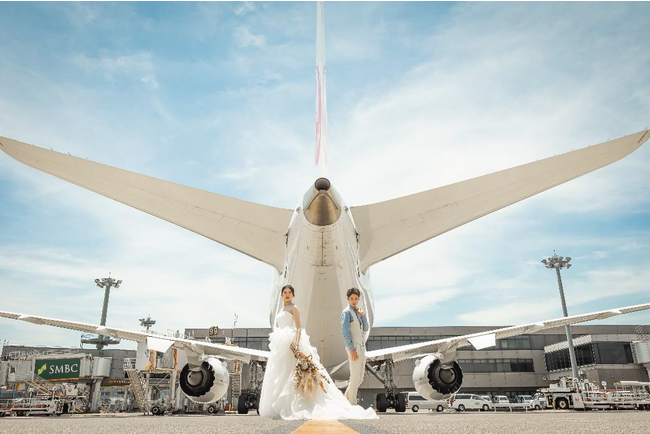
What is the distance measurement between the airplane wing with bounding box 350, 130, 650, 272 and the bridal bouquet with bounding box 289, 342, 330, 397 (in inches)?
194

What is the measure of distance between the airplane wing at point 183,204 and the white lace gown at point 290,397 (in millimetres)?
4040

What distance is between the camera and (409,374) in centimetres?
4616

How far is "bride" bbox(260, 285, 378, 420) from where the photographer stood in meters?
5.60

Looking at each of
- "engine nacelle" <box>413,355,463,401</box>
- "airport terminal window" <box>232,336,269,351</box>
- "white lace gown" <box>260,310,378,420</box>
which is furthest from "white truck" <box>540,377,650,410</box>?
"airport terminal window" <box>232,336,269,351</box>

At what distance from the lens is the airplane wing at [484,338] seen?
420 inches

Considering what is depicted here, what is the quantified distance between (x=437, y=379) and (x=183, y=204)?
757 centimetres

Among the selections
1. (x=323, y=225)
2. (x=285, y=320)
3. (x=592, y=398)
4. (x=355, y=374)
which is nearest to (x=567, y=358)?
(x=592, y=398)

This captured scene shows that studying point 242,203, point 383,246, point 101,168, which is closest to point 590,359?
point 383,246

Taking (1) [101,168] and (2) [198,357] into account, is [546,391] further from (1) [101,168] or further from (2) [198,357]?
(1) [101,168]

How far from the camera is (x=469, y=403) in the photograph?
119 feet

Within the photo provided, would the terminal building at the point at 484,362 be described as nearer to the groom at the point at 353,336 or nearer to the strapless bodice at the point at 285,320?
the strapless bodice at the point at 285,320

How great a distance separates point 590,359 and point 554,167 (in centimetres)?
4119

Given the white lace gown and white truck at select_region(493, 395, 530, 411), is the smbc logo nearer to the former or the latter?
white truck at select_region(493, 395, 530, 411)

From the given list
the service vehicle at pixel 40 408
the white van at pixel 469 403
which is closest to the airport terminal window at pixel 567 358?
the white van at pixel 469 403
